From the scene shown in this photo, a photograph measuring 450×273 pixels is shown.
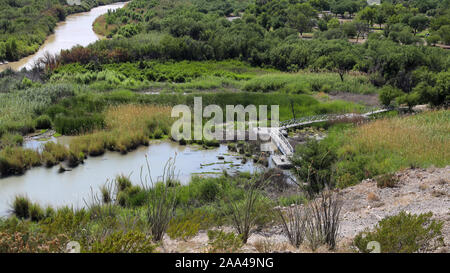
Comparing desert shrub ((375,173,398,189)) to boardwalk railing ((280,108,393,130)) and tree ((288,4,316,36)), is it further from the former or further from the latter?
tree ((288,4,316,36))

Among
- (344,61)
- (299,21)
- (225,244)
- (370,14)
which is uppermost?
(370,14)

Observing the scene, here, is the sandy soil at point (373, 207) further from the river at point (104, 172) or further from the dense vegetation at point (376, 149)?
the river at point (104, 172)

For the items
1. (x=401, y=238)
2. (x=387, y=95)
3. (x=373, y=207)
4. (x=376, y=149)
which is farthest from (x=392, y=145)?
(x=401, y=238)

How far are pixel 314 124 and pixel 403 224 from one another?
33.5 ft

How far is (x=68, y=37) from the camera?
128ft

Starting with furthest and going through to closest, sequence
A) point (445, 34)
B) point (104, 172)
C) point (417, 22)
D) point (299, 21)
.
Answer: point (417, 22) < point (299, 21) < point (445, 34) < point (104, 172)

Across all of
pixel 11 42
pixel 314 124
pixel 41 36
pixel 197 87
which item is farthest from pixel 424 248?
pixel 41 36

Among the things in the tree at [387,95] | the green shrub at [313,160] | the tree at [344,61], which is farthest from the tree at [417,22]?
the green shrub at [313,160]

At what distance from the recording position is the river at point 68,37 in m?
29.8

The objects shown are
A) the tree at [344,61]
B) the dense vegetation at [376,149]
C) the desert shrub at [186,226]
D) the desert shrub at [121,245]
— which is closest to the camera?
the desert shrub at [121,245]

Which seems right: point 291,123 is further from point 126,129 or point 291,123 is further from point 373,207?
point 373,207

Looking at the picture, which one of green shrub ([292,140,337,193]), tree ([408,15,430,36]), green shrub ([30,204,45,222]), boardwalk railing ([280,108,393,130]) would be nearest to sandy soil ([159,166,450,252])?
green shrub ([292,140,337,193])

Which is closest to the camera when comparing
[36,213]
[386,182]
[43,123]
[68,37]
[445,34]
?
[36,213]
